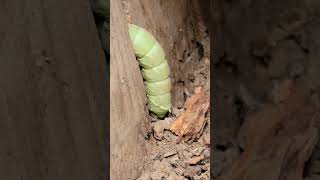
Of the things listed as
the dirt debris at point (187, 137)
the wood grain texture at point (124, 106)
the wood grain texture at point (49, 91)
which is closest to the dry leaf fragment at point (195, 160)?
the dirt debris at point (187, 137)

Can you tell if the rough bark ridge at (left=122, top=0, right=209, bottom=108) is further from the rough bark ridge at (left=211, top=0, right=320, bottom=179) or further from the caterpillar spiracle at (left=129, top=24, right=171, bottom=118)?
the rough bark ridge at (left=211, top=0, right=320, bottom=179)

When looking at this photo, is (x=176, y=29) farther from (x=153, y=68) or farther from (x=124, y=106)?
(x=124, y=106)

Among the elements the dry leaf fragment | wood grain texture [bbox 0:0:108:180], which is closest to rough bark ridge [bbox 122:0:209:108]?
the dry leaf fragment

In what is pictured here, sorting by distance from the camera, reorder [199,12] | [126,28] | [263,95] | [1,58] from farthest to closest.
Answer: [199,12]
[126,28]
[263,95]
[1,58]

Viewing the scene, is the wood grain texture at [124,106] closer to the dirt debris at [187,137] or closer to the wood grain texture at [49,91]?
the dirt debris at [187,137]

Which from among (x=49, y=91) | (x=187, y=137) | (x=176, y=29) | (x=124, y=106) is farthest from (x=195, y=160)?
(x=49, y=91)

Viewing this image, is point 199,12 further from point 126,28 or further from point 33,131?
point 33,131

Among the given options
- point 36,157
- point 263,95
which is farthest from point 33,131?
A: point 263,95
